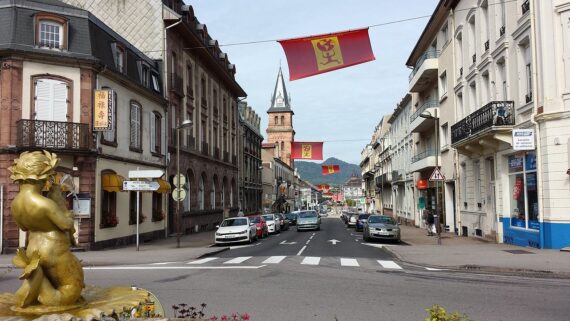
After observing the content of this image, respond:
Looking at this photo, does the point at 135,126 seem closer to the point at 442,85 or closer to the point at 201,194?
the point at 201,194

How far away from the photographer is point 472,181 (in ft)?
84.4

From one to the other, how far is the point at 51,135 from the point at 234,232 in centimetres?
970

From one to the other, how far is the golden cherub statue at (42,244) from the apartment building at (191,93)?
20668mm

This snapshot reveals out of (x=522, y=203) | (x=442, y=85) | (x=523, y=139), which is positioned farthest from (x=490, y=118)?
(x=442, y=85)

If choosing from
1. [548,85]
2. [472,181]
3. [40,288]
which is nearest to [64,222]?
[40,288]

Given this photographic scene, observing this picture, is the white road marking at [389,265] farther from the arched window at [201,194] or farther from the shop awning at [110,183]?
the arched window at [201,194]

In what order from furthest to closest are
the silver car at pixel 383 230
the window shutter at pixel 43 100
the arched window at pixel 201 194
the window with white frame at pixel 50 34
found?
the arched window at pixel 201 194 < the silver car at pixel 383 230 < the window with white frame at pixel 50 34 < the window shutter at pixel 43 100

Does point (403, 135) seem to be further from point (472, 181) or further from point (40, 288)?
point (40, 288)

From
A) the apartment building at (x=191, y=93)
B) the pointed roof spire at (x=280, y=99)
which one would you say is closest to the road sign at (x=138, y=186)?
the apartment building at (x=191, y=93)

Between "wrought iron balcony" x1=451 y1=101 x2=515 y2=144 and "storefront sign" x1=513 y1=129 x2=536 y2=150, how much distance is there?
205 centimetres

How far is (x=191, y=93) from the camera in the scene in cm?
3562

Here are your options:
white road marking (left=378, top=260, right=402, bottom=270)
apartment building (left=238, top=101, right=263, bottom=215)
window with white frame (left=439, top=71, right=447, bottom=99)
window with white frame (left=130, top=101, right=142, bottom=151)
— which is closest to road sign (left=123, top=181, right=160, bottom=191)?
window with white frame (left=130, top=101, right=142, bottom=151)

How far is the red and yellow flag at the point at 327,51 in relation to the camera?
43.8 ft

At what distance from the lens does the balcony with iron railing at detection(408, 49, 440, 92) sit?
32688 mm
